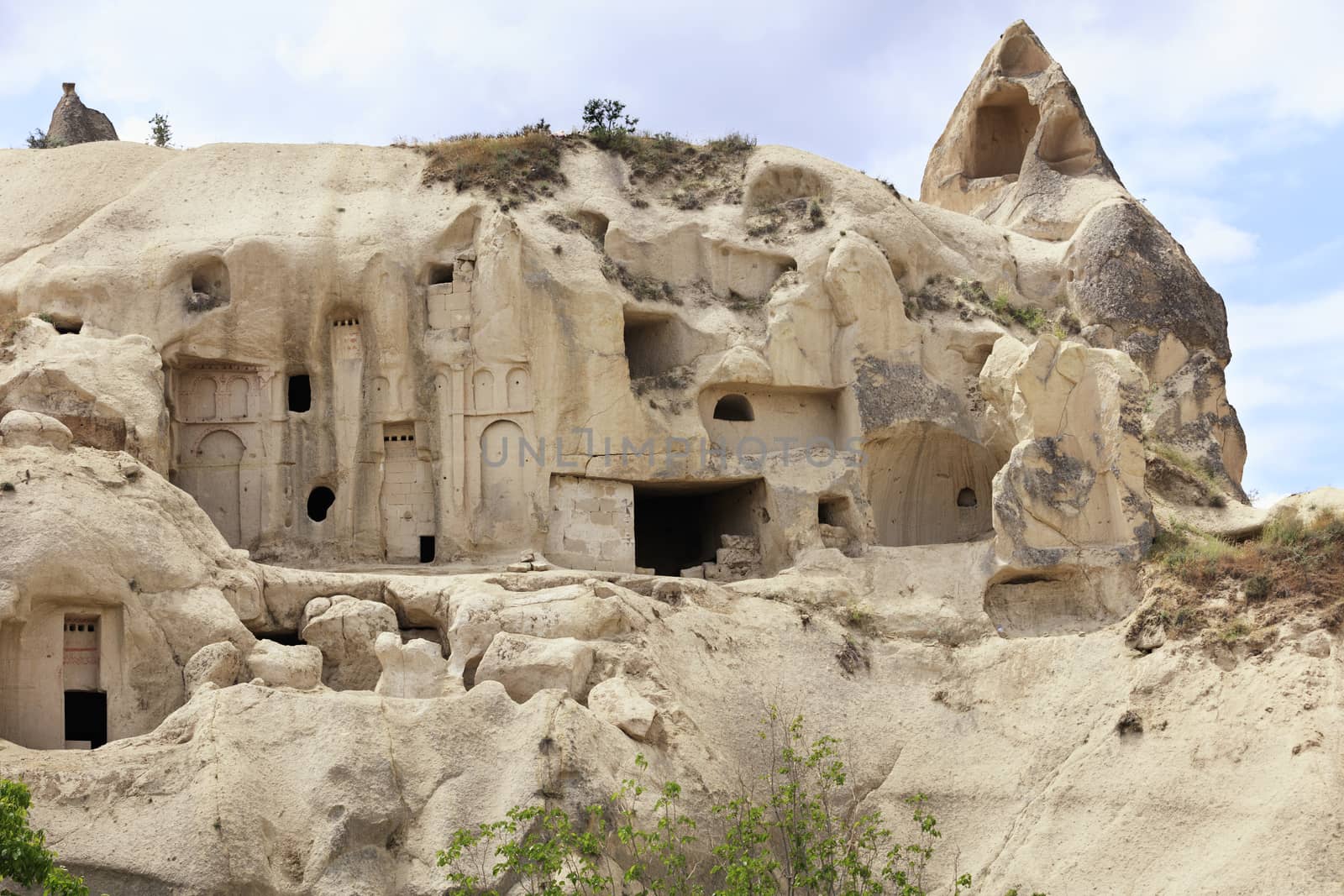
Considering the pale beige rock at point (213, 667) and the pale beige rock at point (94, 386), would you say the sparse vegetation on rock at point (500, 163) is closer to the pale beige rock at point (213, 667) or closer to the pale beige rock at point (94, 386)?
the pale beige rock at point (94, 386)

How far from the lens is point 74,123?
1523 inches

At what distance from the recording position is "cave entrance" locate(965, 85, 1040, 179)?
38.9 metres

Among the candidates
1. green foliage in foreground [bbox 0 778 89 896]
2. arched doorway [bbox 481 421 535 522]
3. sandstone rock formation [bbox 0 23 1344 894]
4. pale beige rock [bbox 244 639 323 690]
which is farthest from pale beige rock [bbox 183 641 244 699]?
arched doorway [bbox 481 421 535 522]

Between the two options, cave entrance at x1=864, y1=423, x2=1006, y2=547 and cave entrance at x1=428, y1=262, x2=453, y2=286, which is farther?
cave entrance at x1=864, y1=423, x2=1006, y2=547

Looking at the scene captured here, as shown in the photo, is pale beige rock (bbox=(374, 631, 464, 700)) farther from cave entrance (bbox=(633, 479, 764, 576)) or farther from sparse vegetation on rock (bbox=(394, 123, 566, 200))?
sparse vegetation on rock (bbox=(394, 123, 566, 200))

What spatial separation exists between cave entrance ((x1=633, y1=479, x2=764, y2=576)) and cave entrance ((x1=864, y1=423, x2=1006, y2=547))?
2515mm

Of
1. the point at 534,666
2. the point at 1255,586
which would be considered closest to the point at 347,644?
the point at 534,666

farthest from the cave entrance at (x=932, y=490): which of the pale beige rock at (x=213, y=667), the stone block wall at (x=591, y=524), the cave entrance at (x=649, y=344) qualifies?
the pale beige rock at (x=213, y=667)

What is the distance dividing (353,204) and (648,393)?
6598 mm

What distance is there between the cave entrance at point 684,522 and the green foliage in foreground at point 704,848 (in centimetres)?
856

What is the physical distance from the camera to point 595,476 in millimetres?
27609

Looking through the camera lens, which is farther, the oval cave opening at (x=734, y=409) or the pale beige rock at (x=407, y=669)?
the oval cave opening at (x=734, y=409)

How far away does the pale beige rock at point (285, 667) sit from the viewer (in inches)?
799

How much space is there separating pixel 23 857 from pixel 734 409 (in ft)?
57.1
